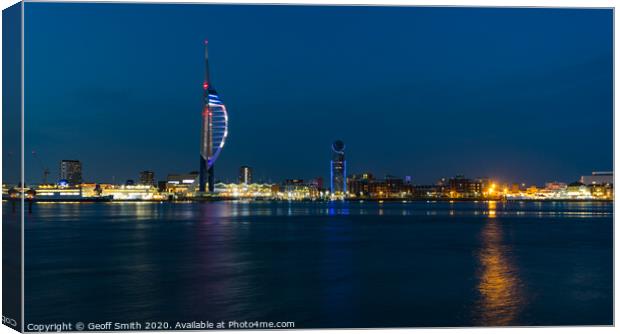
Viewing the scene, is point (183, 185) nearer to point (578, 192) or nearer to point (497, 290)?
point (578, 192)

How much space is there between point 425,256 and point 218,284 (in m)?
6.67

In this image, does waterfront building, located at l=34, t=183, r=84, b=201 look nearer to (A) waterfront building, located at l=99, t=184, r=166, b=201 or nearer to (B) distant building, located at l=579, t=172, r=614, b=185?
(A) waterfront building, located at l=99, t=184, r=166, b=201

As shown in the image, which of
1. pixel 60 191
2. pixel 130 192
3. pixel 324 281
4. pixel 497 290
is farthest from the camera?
pixel 130 192

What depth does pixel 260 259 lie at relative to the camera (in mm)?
15734

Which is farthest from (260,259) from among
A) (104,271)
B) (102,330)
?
(102,330)

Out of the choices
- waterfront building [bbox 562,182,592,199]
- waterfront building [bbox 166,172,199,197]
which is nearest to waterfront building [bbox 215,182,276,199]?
waterfront building [bbox 166,172,199,197]

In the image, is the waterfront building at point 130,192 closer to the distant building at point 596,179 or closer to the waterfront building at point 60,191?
the waterfront building at point 60,191

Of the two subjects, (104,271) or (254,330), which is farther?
(104,271)

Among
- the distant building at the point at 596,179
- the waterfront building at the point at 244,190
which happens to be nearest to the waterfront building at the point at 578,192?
Answer: the distant building at the point at 596,179

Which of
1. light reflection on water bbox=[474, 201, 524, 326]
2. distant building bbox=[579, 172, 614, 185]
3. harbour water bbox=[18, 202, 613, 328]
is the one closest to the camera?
light reflection on water bbox=[474, 201, 524, 326]

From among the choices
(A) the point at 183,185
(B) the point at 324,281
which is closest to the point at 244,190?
(A) the point at 183,185

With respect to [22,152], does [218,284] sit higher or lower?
lower

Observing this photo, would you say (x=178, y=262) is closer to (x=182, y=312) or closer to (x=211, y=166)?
(x=182, y=312)

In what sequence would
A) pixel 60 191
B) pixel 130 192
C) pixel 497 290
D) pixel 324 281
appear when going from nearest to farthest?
pixel 497 290 → pixel 324 281 → pixel 60 191 → pixel 130 192
